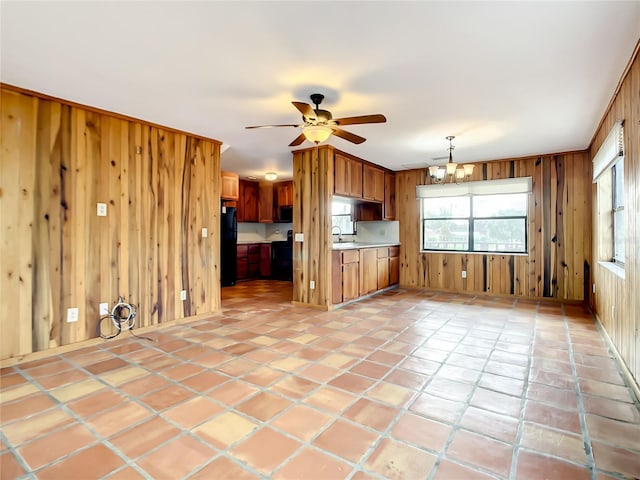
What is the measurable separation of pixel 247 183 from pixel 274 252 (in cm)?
177

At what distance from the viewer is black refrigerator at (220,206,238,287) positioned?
6.69 meters

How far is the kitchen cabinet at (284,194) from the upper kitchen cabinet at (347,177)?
2.51m

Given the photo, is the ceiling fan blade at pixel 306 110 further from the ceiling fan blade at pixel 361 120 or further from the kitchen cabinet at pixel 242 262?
the kitchen cabinet at pixel 242 262

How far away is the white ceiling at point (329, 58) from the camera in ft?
6.04

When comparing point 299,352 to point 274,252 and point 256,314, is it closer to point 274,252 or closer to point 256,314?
point 256,314

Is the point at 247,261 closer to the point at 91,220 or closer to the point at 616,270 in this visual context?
the point at 91,220

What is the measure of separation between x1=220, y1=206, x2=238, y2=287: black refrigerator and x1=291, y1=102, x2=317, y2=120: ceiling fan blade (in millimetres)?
4357

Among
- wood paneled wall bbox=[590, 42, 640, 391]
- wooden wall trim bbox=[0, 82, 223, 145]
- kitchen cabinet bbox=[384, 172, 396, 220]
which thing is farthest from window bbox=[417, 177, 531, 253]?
wooden wall trim bbox=[0, 82, 223, 145]

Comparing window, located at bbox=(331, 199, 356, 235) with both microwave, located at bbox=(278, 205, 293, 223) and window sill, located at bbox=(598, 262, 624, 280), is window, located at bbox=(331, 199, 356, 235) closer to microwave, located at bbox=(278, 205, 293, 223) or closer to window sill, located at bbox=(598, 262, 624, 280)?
microwave, located at bbox=(278, 205, 293, 223)

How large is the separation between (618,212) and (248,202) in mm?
6558

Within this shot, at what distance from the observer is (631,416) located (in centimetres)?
196

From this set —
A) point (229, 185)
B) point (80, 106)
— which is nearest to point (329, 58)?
point (80, 106)

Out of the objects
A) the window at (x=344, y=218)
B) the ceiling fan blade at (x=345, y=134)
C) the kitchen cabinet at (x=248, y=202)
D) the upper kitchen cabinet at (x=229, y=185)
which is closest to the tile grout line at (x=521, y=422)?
the ceiling fan blade at (x=345, y=134)

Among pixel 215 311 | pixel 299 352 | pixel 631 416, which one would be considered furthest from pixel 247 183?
pixel 631 416
